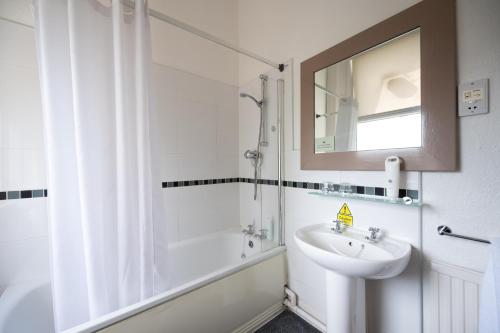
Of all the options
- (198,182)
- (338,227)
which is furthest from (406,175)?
(198,182)

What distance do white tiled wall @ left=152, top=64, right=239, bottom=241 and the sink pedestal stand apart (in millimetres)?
1210

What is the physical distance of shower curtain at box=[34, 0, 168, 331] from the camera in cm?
85

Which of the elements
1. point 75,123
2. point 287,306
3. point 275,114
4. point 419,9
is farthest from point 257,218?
point 419,9

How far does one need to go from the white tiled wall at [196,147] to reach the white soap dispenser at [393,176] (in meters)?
1.41

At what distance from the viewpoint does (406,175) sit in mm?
993

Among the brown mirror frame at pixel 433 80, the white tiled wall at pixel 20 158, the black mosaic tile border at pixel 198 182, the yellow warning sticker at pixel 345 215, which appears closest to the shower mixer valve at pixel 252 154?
the black mosaic tile border at pixel 198 182

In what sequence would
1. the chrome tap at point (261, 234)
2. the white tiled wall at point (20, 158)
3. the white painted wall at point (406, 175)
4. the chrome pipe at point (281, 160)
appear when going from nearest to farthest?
the white painted wall at point (406, 175) → the white tiled wall at point (20, 158) → the chrome pipe at point (281, 160) → the chrome tap at point (261, 234)

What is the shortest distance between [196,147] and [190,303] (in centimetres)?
120

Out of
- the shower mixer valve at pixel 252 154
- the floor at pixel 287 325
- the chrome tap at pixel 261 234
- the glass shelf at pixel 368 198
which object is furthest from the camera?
the shower mixer valve at pixel 252 154

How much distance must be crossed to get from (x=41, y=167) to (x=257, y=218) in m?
1.58

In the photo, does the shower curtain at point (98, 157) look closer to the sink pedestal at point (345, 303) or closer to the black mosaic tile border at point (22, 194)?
the black mosaic tile border at point (22, 194)

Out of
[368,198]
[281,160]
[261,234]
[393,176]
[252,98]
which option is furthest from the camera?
[252,98]

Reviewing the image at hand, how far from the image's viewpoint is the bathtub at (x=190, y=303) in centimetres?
95

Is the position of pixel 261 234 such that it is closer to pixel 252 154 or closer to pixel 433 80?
pixel 252 154
